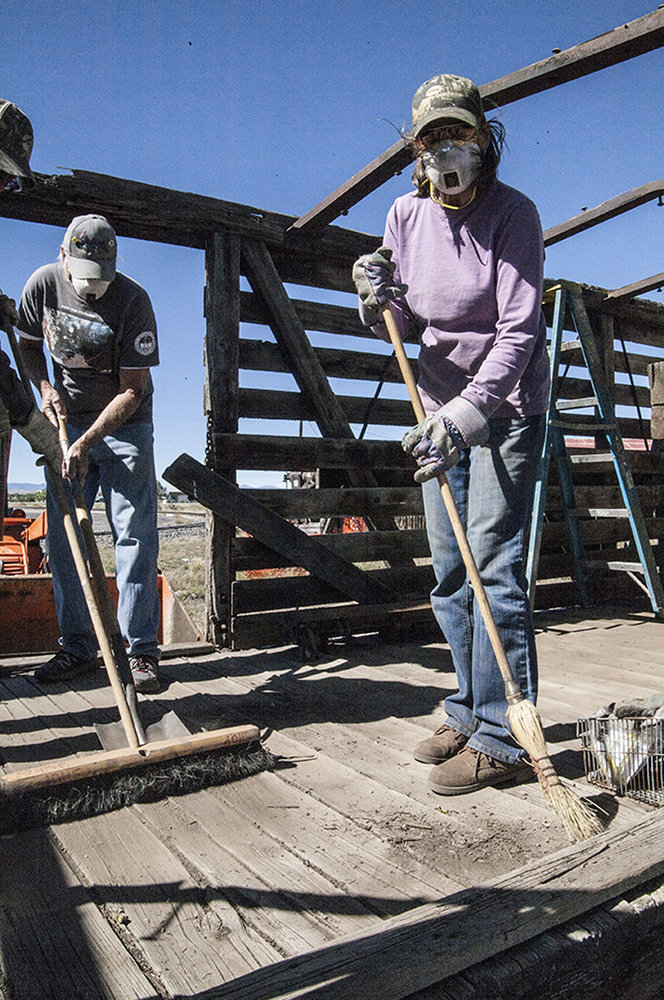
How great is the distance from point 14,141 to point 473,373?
1.79m

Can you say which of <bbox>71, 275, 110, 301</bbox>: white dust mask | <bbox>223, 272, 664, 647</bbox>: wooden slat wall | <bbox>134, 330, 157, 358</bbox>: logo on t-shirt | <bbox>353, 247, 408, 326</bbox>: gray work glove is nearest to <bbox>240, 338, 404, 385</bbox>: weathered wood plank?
<bbox>223, 272, 664, 647</bbox>: wooden slat wall

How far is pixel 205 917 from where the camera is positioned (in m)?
1.73

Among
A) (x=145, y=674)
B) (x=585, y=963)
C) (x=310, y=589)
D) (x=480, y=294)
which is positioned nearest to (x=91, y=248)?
(x=480, y=294)

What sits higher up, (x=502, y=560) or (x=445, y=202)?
(x=445, y=202)

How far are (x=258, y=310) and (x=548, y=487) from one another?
2.81 metres

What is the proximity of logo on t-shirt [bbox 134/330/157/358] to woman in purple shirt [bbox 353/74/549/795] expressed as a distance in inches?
50.6

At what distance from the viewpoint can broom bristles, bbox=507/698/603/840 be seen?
2.08 metres

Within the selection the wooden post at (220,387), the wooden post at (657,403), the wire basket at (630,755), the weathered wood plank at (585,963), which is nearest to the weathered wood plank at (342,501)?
the wooden post at (220,387)

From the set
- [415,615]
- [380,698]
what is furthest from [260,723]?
[415,615]

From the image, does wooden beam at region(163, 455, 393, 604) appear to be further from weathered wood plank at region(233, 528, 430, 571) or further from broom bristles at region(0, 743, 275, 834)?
broom bristles at region(0, 743, 275, 834)

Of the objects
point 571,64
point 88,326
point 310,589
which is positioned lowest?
point 310,589

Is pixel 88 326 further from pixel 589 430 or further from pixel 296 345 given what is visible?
pixel 589 430

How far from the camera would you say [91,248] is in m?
3.40

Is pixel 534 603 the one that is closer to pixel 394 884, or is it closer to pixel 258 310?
pixel 258 310
